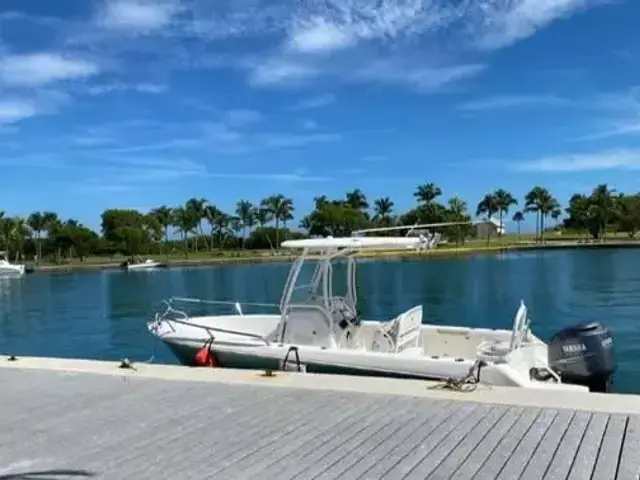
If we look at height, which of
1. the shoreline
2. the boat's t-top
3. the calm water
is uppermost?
the boat's t-top

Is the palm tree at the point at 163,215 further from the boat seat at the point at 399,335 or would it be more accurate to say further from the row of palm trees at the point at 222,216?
the boat seat at the point at 399,335

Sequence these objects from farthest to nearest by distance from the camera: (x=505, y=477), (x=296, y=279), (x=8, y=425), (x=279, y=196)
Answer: (x=279, y=196), (x=296, y=279), (x=8, y=425), (x=505, y=477)

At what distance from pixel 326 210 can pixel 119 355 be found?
96.2m

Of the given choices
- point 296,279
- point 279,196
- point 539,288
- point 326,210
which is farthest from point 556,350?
point 279,196

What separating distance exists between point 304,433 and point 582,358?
5.66 m

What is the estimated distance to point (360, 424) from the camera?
638 cm

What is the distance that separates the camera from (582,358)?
10375 mm

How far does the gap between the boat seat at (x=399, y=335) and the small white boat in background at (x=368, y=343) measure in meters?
0.02

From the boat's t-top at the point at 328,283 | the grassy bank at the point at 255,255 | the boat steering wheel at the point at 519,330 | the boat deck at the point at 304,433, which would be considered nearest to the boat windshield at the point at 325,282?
the boat's t-top at the point at 328,283

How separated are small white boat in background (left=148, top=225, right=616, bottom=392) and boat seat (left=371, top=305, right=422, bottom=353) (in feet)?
0.05

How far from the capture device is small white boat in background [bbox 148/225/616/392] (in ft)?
34.0

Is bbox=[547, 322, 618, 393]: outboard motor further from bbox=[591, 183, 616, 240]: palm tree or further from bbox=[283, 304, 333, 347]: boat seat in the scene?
bbox=[591, 183, 616, 240]: palm tree

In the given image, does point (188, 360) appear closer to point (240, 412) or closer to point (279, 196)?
point (240, 412)

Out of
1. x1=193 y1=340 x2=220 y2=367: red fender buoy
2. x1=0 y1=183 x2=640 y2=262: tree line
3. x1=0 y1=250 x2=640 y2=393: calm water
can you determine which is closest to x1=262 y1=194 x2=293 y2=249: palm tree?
x1=0 y1=183 x2=640 y2=262: tree line
